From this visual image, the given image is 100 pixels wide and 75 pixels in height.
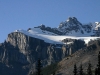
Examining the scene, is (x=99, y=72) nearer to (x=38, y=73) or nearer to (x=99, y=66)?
(x=99, y=66)

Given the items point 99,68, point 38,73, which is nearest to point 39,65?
point 38,73

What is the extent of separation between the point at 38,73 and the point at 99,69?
441 inches

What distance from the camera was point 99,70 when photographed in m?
57.1

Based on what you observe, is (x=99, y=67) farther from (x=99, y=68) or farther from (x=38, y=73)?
(x=38, y=73)

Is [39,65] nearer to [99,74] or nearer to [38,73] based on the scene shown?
[38,73]

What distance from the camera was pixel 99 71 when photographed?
57156 mm

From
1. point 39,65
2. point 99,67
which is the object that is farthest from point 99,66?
point 39,65

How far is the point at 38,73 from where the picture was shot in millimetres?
59375

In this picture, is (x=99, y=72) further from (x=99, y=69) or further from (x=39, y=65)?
(x=39, y=65)

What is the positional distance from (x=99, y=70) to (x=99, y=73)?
57cm

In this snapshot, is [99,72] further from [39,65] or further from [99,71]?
[39,65]

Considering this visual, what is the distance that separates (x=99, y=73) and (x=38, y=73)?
11.1m

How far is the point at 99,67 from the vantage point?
56750mm

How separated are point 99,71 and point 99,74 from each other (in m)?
0.57
